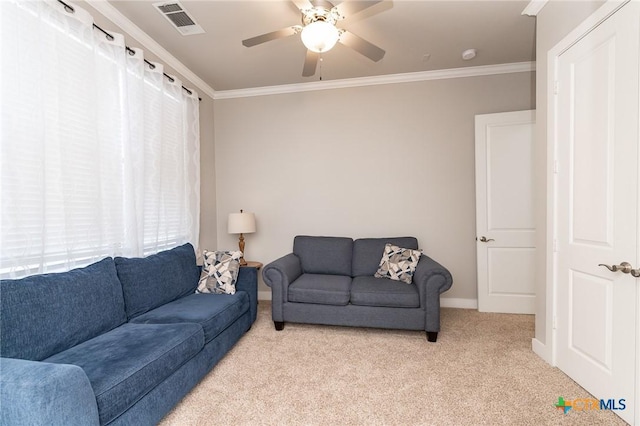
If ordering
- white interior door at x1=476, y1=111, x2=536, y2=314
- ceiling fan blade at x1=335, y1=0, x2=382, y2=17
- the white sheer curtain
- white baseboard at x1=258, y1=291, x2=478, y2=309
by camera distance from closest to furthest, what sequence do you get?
the white sheer curtain → ceiling fan blade at x1=335, y1=0, x2=382, y2=17 → white interior door at x1=476, y1=111, x2=536, y2=314 → white baseboard at x1=258, y1=291, x2=478, y2=309

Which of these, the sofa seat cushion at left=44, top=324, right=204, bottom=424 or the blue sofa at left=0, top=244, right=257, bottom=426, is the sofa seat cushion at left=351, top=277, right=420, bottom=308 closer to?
the blue sofa at left=0, top=244, right=257, bottom=426

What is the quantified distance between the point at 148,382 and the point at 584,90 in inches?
122

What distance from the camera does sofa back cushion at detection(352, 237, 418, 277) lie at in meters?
3.46

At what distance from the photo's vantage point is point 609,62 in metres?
1.78

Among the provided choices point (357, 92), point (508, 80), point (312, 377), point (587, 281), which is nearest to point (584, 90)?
point (587, 281)

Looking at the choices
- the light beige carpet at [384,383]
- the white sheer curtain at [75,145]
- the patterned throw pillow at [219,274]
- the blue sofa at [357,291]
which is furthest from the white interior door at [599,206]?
the white sheer curtain at [75,145]

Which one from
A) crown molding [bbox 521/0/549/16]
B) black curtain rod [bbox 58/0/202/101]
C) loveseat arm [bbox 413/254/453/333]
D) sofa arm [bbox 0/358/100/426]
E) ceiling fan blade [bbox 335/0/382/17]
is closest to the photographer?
sofa arm [bbox 0/358/100/426]

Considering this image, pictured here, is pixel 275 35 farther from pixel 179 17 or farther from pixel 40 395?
pixel 40 395

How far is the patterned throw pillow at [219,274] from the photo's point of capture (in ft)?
9.46

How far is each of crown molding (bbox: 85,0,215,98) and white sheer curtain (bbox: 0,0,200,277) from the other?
0.20 m

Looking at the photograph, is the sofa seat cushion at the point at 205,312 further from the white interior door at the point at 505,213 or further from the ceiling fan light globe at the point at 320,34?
the white interior door at the point at 505,213

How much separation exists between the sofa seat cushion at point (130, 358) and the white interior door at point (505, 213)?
3.07 m

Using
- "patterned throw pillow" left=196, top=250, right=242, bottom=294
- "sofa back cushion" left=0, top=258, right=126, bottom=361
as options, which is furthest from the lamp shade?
"sofa back cushion" left=0, top=258, right=126, bottom=361

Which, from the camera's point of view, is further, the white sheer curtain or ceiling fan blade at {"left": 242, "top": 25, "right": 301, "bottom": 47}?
ceiling fan blade at {"left": 242, "top": 25, "right": 301, "bottom": 47}
